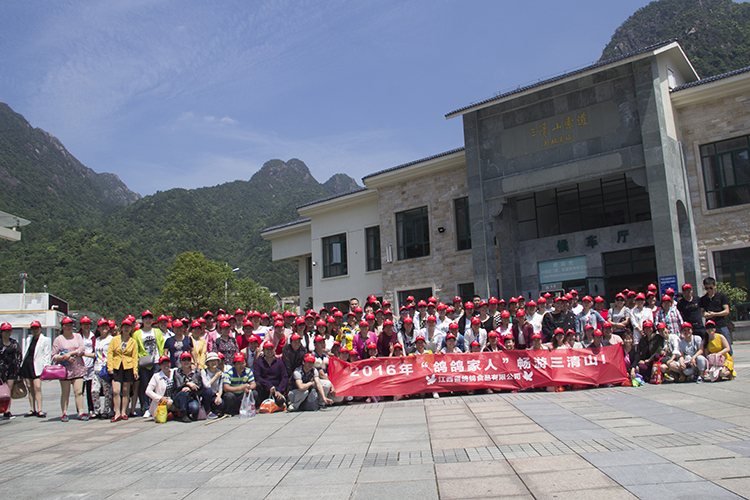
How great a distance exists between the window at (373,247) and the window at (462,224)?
16.4 feet

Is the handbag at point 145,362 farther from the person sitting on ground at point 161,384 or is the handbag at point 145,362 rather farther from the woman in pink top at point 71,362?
the woman in pink top at point 71,362

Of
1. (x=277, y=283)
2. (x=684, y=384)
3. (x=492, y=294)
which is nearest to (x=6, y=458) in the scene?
(x=684, y=384)

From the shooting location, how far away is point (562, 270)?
21.9 meters

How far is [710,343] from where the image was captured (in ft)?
32.6

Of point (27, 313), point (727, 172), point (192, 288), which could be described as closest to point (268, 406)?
point (727, 172)

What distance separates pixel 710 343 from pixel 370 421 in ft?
21.6

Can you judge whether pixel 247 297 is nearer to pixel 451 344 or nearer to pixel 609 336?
pixel 451 344

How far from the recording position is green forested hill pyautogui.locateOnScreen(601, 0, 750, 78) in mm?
43500

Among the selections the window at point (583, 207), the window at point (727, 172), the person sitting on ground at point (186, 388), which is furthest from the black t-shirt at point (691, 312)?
the window at point (583, 207)

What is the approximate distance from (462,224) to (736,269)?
9982mm

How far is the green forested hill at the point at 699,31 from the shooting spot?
43500mm

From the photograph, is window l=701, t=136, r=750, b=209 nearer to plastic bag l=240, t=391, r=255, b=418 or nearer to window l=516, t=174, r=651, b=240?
window l=516, t=174, r=651, b=240

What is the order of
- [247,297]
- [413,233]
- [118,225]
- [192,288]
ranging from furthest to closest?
[118,225], [247,297], [192,288], [413,233]

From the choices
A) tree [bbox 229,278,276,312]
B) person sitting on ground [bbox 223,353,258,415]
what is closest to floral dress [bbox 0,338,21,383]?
person sitting on ground [bbox 223,353,258,415]
